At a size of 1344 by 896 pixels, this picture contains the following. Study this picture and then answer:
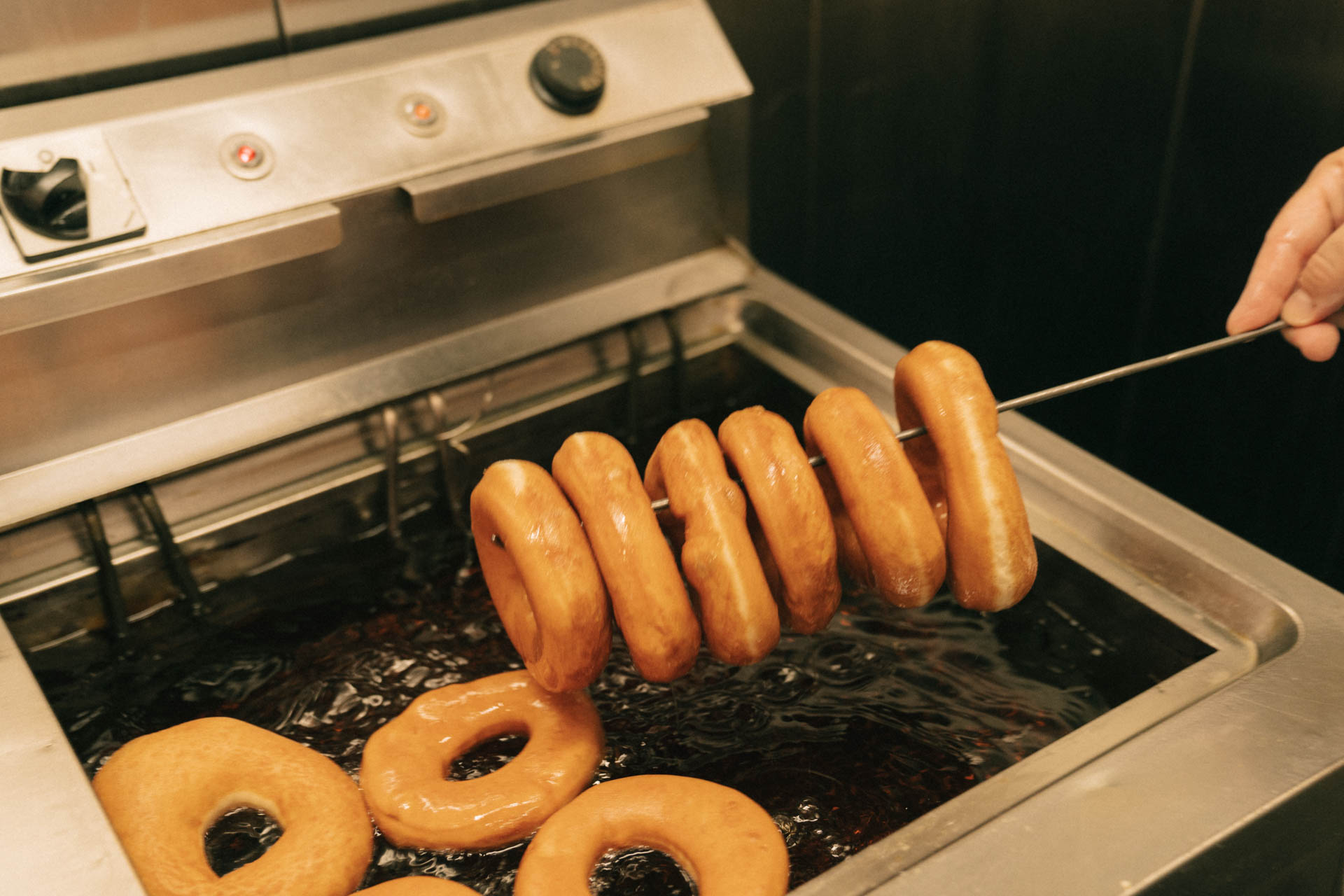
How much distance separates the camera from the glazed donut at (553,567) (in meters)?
0.84

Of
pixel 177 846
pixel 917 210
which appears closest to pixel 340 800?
pixel 177 846

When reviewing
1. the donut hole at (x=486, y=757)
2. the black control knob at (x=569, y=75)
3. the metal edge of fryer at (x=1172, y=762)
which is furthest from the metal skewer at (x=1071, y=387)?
the black control knob at (x=569, y=75)

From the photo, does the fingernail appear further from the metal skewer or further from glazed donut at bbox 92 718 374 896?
glazed donut at bbox 92 718 374 896

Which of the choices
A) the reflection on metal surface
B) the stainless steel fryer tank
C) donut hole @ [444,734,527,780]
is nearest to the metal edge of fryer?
the stainless steel fryer tank

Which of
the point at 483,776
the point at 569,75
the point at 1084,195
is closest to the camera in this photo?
the point at 483,776

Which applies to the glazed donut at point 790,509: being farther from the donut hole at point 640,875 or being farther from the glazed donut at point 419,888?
the glazed donut at point 419,888

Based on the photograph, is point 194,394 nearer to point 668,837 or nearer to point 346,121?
point 346,121

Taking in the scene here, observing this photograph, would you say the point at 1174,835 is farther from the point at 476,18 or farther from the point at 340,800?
the point at 476,18

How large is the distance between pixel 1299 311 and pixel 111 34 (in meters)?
1.23

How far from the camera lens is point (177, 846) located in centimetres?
85

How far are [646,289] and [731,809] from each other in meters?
0.72

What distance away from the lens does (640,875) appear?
0.86 metres

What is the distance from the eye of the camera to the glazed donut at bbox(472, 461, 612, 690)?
84cm

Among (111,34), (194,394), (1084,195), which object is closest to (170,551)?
(194,394)
